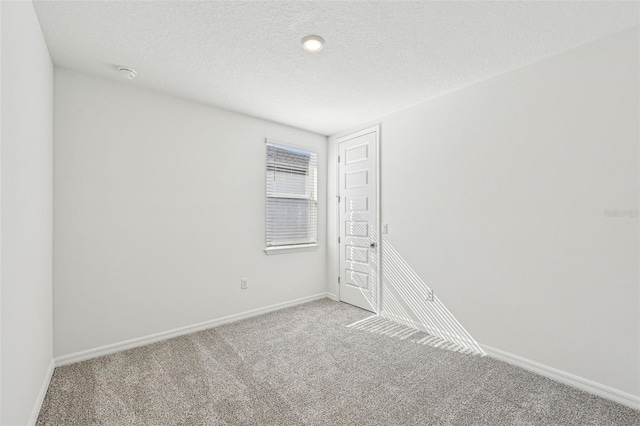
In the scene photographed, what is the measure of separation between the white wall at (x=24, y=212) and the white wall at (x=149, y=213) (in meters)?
0.25

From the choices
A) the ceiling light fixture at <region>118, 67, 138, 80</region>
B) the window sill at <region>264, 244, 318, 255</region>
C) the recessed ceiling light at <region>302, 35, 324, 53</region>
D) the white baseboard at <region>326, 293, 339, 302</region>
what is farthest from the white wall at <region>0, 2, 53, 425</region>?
the white baseboard at <region>326, 293, 339, 302</region>

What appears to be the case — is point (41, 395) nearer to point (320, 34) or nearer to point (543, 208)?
point (320, 34)

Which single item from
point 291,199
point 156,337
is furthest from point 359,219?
point 156,337

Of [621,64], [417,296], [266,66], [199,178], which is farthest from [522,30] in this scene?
[199,178]

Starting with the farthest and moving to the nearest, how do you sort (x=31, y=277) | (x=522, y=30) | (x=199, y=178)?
1. (x=199, y=178)
2. (x=522, y=30)
3. (x=31, y=277)

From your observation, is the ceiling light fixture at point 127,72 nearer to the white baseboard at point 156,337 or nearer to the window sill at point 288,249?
the window sill at point 288,249

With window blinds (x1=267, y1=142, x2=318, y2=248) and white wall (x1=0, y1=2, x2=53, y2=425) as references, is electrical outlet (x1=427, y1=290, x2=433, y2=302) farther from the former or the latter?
white wall (x1=0, y1=2, x2=53, y2=425)

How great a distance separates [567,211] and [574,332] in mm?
902

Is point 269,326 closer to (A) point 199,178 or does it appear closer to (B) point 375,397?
(B) point 375,397

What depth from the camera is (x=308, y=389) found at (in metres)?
2.10

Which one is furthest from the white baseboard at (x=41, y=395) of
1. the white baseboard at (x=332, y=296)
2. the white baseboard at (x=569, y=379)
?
the white baseboard at (x=569, y=379)

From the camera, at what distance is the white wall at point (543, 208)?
1969mm

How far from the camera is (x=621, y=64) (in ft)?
6.47

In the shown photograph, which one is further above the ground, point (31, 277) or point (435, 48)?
point (435, 48)
